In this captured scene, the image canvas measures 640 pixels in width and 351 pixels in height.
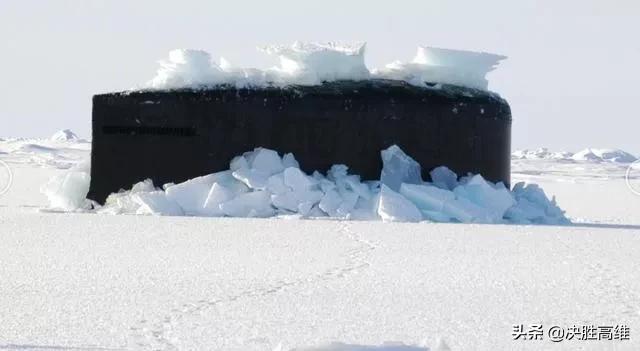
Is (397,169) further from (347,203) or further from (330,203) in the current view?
(330,203)

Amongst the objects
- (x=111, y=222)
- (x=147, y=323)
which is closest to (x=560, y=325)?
(x=147, y=323)

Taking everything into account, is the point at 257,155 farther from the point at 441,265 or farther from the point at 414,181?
the point at 441,265

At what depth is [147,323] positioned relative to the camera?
16.6ft

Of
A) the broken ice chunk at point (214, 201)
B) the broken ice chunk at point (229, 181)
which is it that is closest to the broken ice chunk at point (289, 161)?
the broken ice chunk at point (229, 181)

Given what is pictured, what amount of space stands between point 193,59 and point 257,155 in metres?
1.28

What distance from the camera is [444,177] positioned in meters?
12.8

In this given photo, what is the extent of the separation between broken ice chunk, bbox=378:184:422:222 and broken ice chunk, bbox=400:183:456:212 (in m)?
0.18

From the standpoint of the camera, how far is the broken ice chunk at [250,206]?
11977mm

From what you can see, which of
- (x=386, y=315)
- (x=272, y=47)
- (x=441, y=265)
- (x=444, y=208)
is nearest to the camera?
(x=386, y=315)

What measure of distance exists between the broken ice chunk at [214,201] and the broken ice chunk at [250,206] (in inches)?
2.1

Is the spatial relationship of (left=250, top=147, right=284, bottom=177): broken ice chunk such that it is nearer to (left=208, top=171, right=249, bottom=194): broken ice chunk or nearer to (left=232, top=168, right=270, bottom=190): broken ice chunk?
(left=232, top=168, right=270, bottom=190): broken ice chunk

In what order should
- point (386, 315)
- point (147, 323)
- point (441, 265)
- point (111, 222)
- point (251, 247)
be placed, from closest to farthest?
point (147, 323) → point (386, 315) → point (441, 265) → point (251, 247) → point (111, 222)

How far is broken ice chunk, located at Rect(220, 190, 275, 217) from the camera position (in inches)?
472
